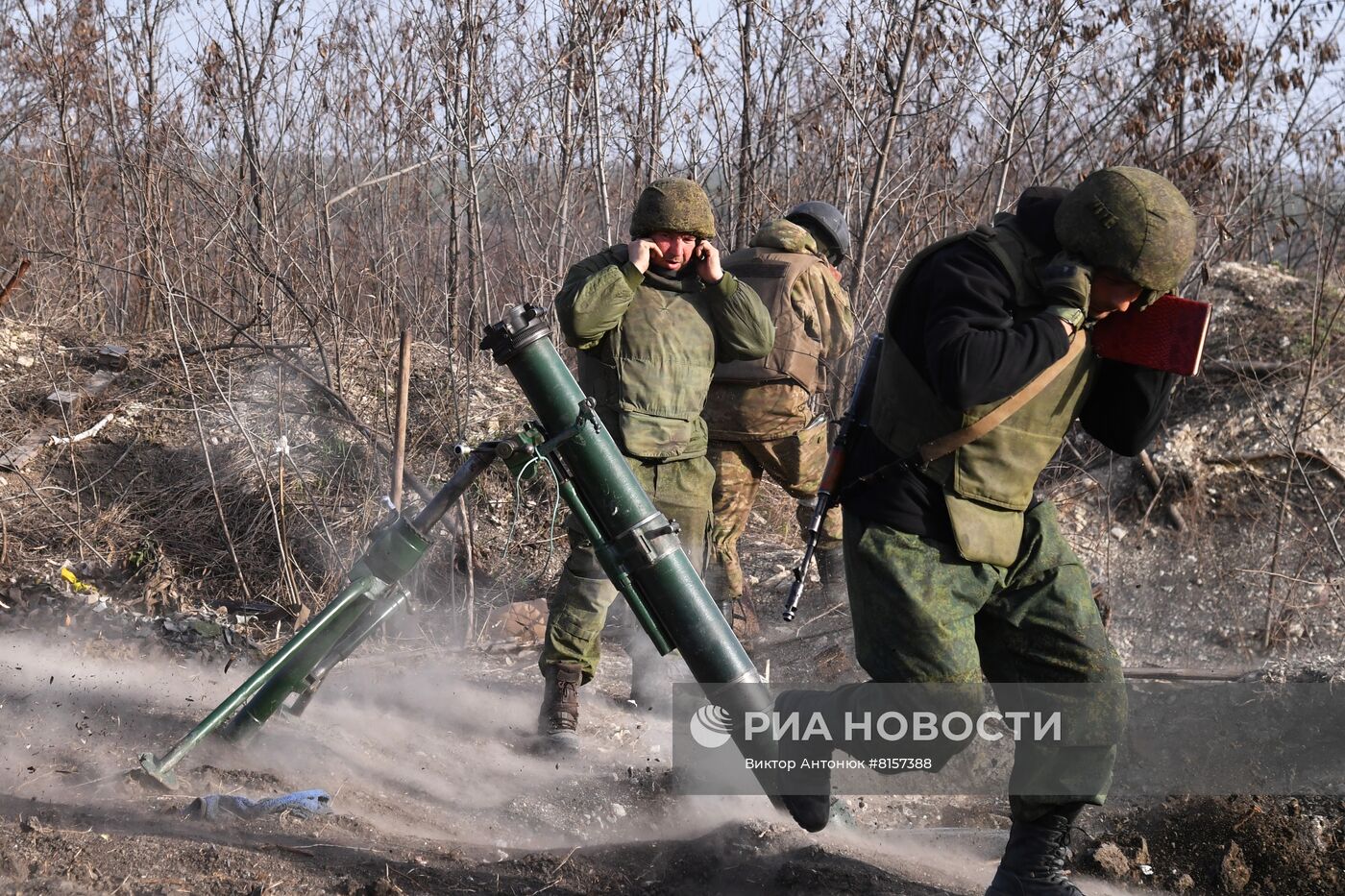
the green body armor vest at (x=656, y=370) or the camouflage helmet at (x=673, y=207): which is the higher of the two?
the camouflage helmet at (x=673, y=207)

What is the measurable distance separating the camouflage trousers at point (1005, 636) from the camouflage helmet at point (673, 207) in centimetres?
142

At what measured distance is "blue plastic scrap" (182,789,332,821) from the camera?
3.46 meters

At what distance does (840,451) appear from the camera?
3342mm

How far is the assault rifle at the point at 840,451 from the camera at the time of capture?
10.9 feet

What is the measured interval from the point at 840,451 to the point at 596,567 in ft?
3.99

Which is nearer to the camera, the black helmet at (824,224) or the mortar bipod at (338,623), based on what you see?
the mortar bipod at (338,623)

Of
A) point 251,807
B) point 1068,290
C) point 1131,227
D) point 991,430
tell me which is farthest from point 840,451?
point 251,807

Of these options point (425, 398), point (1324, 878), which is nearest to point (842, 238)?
point (425, 398)

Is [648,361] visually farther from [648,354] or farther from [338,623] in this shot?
[338,623]

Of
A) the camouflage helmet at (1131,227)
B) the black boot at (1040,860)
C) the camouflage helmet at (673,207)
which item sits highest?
the camouflage helmet at (673,207)

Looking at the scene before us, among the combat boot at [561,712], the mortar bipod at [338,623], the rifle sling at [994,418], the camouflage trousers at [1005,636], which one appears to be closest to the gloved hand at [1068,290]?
the rifle sling at [994,418]

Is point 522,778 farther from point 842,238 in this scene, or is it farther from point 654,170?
point 654,170

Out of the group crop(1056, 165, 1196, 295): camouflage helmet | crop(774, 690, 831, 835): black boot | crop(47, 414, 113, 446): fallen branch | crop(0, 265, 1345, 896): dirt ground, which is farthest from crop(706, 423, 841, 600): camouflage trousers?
crop(47, 414, 113, 446): fallen branch

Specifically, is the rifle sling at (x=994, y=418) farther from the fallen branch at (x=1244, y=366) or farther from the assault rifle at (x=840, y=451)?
the fallen branch at (x=1244, y=366)
